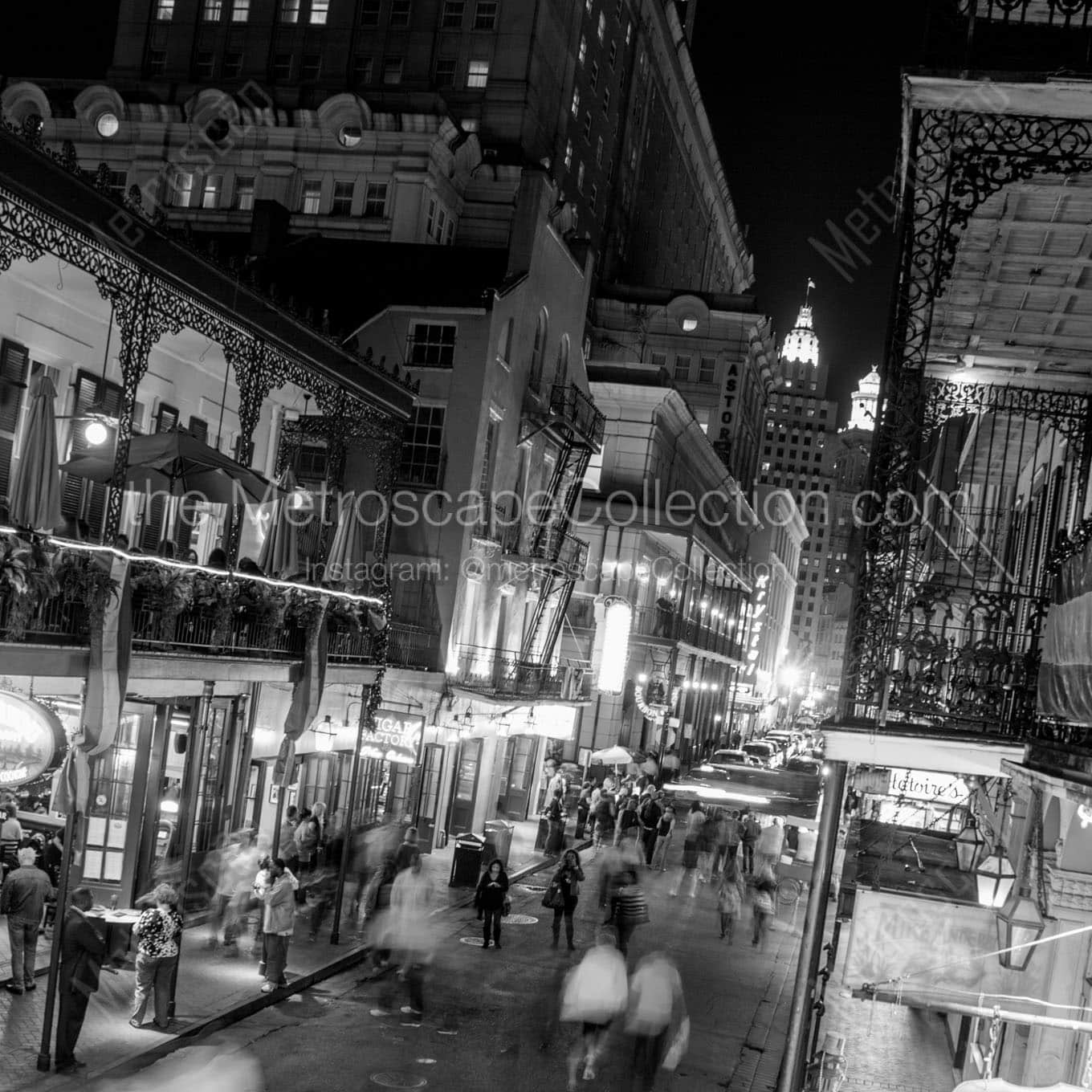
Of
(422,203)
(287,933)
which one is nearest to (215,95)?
(422,203)

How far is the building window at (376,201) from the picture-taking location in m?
49.7

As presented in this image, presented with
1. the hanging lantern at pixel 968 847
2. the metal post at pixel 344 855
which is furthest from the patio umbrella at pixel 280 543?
the hanging lantern at pixel 968 847

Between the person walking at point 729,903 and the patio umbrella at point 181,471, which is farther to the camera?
the person walking at point 729,903

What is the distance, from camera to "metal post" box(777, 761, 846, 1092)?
374 inches

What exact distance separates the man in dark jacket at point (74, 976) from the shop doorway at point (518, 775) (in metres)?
24.6

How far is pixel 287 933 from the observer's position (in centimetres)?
1664

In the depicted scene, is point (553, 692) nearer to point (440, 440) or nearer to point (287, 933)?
point (440, 440)

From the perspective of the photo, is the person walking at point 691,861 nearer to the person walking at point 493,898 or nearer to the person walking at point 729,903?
the person walking at point 729,903

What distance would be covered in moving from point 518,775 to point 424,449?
11728 mm

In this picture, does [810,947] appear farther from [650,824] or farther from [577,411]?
[577,411]

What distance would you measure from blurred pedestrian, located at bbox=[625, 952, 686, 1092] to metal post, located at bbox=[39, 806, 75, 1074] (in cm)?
598

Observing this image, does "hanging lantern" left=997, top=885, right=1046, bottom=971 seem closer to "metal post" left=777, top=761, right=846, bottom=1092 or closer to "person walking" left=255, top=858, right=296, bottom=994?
"metal post" left=777, top=761, right=846, bottom=1092

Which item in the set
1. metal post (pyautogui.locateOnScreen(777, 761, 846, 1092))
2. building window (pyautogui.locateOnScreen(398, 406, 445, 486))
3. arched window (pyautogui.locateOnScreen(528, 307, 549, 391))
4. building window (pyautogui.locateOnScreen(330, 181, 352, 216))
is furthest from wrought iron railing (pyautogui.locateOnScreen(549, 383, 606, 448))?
metal post (pyautogui.locateOnScreen(777, 761, 846, 1092))

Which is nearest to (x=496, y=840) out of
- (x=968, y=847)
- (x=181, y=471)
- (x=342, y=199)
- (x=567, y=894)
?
(x=567, y=894)
